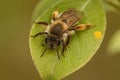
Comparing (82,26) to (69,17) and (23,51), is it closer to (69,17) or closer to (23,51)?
(69,17)

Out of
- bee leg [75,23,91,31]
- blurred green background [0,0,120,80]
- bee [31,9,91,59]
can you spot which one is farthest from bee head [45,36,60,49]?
blurred green background [0,0,120,80]

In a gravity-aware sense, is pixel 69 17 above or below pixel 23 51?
above

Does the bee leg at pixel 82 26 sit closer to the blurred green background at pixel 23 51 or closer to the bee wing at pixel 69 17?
the bee wing at pixel 69 17

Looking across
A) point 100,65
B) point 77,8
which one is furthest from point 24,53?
point 77,8

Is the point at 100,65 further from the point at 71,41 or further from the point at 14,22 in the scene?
the point at 71,41

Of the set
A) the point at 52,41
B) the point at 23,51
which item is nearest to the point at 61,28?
the point at 52,41

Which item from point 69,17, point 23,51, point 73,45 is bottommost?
point 23,51

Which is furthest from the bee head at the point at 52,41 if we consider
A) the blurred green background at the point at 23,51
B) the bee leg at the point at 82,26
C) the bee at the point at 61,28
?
the blurred green background at the point at 23,51
